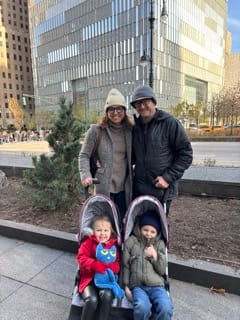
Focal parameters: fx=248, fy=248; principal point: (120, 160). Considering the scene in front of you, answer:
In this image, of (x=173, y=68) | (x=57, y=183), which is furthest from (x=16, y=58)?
(x=57, y=183)

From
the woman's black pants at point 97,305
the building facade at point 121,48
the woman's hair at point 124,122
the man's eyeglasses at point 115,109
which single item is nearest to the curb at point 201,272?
the woman's black pants at point 97,305

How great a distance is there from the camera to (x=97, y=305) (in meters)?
1.99

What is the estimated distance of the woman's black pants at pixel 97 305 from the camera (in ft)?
6.41

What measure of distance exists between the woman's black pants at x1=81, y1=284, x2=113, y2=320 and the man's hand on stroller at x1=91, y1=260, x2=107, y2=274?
161 mm

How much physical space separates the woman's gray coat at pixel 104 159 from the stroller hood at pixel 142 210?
0.27 metres

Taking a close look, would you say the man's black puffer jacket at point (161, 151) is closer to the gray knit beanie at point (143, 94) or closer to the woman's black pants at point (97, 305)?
the gray knit beanie at point (143, 94)

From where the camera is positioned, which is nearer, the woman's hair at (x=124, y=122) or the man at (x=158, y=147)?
the man at (x=158, y=147)

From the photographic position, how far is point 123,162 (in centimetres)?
269

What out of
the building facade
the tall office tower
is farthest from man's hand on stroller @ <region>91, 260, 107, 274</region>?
the tall office tower

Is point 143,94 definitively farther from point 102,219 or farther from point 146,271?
point 146,271

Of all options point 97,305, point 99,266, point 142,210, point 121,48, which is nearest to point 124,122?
point 142,210

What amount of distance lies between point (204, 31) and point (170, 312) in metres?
82.2

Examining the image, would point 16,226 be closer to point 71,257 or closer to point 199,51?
point 71,257

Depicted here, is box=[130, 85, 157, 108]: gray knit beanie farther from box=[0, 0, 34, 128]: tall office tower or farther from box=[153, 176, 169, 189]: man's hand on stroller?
box=[0, 0, 34, 128]: tall office tower
